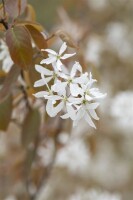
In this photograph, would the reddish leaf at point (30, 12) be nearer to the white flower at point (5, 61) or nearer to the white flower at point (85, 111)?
the white flower at point (5, 61)

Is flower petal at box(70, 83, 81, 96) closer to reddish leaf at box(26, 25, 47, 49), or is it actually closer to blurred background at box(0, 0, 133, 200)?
reddish leaf at box(26, 25, 47, 49)

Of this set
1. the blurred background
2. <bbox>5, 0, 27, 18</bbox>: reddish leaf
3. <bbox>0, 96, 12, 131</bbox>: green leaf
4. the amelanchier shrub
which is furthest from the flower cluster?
the blurred background

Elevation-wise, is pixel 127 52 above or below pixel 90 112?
above

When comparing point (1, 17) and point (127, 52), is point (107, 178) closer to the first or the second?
point (127, 52)

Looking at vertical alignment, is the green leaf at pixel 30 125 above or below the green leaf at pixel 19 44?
above

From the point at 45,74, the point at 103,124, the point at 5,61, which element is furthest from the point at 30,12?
the point at 103,124

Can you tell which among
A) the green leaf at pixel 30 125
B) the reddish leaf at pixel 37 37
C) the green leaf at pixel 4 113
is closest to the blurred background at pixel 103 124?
the green leaf at pixel 30 125

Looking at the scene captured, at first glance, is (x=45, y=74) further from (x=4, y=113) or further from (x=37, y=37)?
(x=4, y=113)

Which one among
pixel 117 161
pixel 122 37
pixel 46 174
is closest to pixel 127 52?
pixel 122 37
